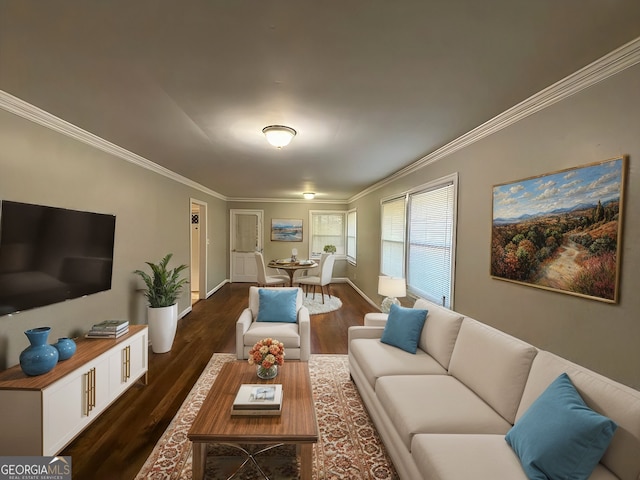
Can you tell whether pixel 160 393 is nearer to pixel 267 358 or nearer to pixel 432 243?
pixel 267 358

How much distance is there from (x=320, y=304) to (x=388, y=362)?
3785 millimetres

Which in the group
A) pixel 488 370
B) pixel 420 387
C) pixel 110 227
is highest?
pixel 110 227

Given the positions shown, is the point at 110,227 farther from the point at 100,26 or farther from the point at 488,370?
the point at 488,370

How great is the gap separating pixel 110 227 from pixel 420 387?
10.3ft

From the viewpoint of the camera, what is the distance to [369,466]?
6.38 feet

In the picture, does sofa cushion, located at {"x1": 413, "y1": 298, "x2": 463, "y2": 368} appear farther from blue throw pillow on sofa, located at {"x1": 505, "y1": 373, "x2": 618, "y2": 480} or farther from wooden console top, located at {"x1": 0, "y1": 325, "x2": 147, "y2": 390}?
wooden console top, located at {"x1": 0, "y1": 325, "x2": 147, "y2": 390}

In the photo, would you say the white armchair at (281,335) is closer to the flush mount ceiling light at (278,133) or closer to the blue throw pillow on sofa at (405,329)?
the blue throw pillow on sofa at (405,329)

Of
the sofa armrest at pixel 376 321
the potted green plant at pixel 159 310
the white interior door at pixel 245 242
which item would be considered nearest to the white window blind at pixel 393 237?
the sofa armrest at pixel 376 321

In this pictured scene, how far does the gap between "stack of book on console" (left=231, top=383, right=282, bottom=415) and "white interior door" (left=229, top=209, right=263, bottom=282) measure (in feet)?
21.4

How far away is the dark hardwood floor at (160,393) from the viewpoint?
1.99 meters

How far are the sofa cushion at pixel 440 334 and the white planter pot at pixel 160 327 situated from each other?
9.55ft

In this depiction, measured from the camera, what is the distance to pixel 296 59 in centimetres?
160

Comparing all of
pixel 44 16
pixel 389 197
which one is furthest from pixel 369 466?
pixel 389 197

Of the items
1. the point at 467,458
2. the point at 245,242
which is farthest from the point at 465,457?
the point at 245,242
